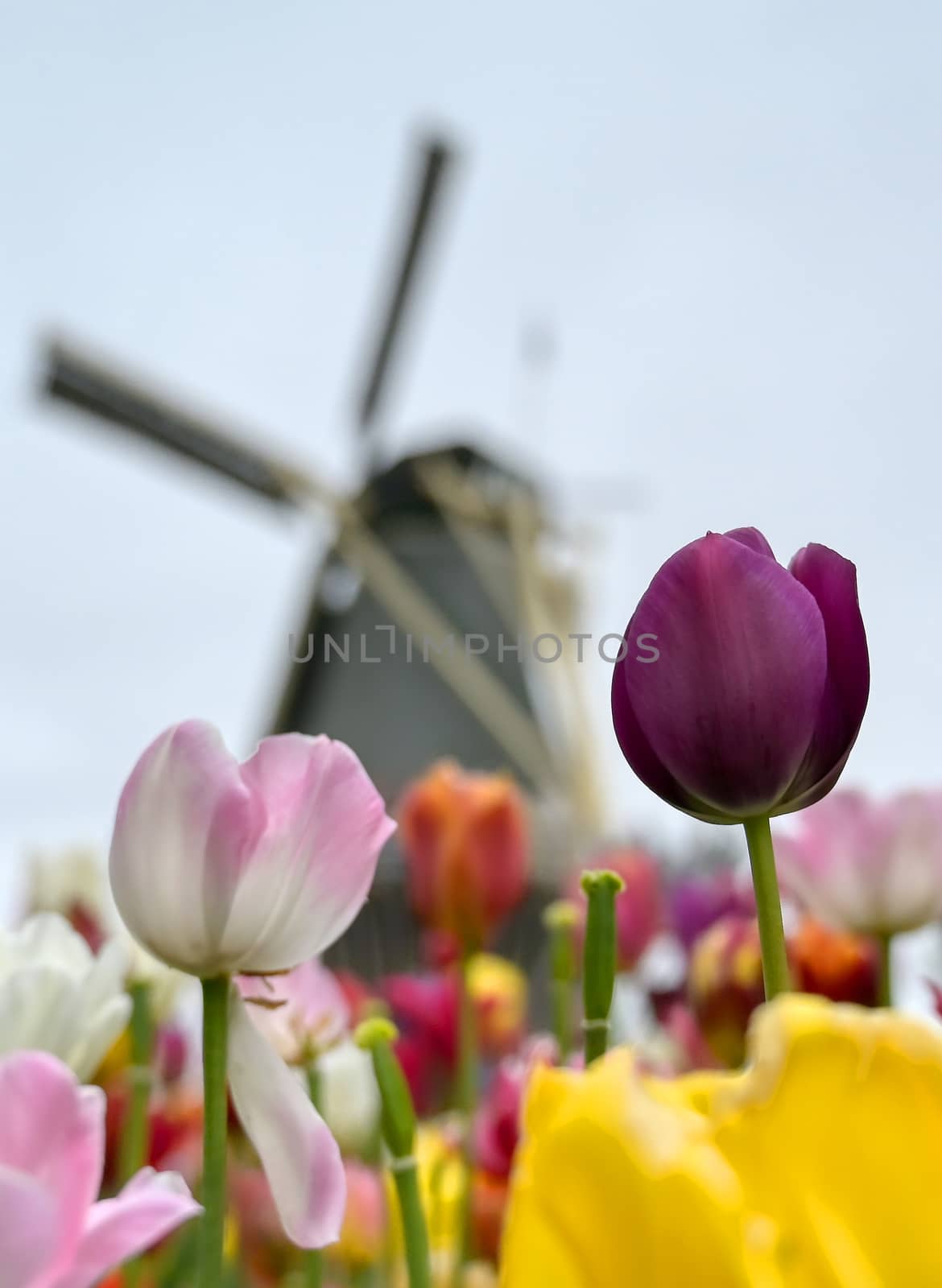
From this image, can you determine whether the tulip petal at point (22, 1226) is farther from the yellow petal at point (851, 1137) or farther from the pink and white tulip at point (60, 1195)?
the yellow petal at point (851, 1137)

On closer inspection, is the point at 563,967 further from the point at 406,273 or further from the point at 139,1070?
the point at 406,273

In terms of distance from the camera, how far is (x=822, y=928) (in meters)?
0.90

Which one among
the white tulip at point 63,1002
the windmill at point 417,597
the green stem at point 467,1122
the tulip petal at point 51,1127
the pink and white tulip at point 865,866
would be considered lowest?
the green stem at point 467,1122

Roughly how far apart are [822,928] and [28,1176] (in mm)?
685

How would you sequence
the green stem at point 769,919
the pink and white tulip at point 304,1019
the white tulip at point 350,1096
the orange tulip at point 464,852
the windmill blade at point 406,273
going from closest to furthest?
1. the green stem at point 769,919
2. the pink and white tulip at point 304,1019
3. the white tulip at point 350,1096
4. the orange tulip at point 464,852
5. the windmill blade at point 406,273

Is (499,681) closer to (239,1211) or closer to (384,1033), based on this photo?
(239,1211)

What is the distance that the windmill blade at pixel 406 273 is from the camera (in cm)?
1013

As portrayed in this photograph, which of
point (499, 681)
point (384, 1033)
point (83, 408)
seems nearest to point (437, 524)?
point (499, 681)

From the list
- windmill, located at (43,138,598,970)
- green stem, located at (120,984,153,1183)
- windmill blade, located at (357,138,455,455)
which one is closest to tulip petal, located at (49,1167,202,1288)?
green stem, located at (120,984,153,1183)

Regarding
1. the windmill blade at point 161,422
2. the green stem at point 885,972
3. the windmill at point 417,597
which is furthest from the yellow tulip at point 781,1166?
the windmill blade at point 161,422

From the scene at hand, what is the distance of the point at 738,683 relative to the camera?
428 millimetres

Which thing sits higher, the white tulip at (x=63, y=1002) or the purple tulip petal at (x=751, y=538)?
the purple tulip petal at (x=751, y=538)

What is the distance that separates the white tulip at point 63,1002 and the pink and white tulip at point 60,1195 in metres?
0.22

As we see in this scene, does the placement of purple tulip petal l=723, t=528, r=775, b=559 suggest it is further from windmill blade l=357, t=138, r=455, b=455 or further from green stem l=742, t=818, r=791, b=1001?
windmill blade l=357, t=138, r=455, b=455
